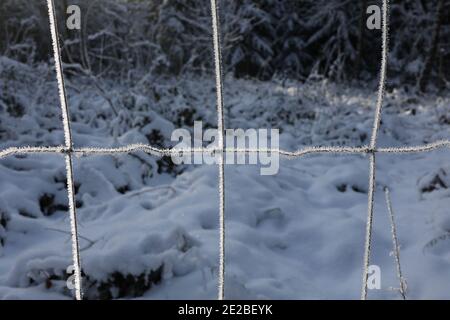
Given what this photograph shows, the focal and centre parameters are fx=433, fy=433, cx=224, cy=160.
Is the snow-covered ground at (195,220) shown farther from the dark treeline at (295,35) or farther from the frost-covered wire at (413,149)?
the dark treeline at (295,35)

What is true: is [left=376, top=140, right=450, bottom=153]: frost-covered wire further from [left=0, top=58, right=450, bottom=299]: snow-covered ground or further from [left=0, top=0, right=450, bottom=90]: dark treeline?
[left=0, top=0, right=450, bottom=90]: dark treeline

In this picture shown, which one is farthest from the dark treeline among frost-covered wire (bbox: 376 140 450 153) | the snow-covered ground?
frost-covered wire (bbox: 376 140 450 153)

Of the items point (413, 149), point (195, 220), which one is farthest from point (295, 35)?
point (413, 149)

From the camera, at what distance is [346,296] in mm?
1929

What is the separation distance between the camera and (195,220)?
8.21 feet

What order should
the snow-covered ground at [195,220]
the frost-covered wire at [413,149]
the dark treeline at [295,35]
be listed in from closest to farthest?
the frost-covered wire at [413,149]
the snow-covered ground at [195,220]
the dark treeline at [295,35]

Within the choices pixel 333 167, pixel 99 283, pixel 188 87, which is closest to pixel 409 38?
pixel 188 87

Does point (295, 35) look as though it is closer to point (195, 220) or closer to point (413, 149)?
point (195, 220)

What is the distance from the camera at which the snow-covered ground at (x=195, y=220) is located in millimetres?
1867

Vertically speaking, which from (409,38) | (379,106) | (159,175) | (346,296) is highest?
(409,38)

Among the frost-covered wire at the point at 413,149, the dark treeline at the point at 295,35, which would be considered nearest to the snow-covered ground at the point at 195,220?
the frost-covered wire at the point at 413,149
